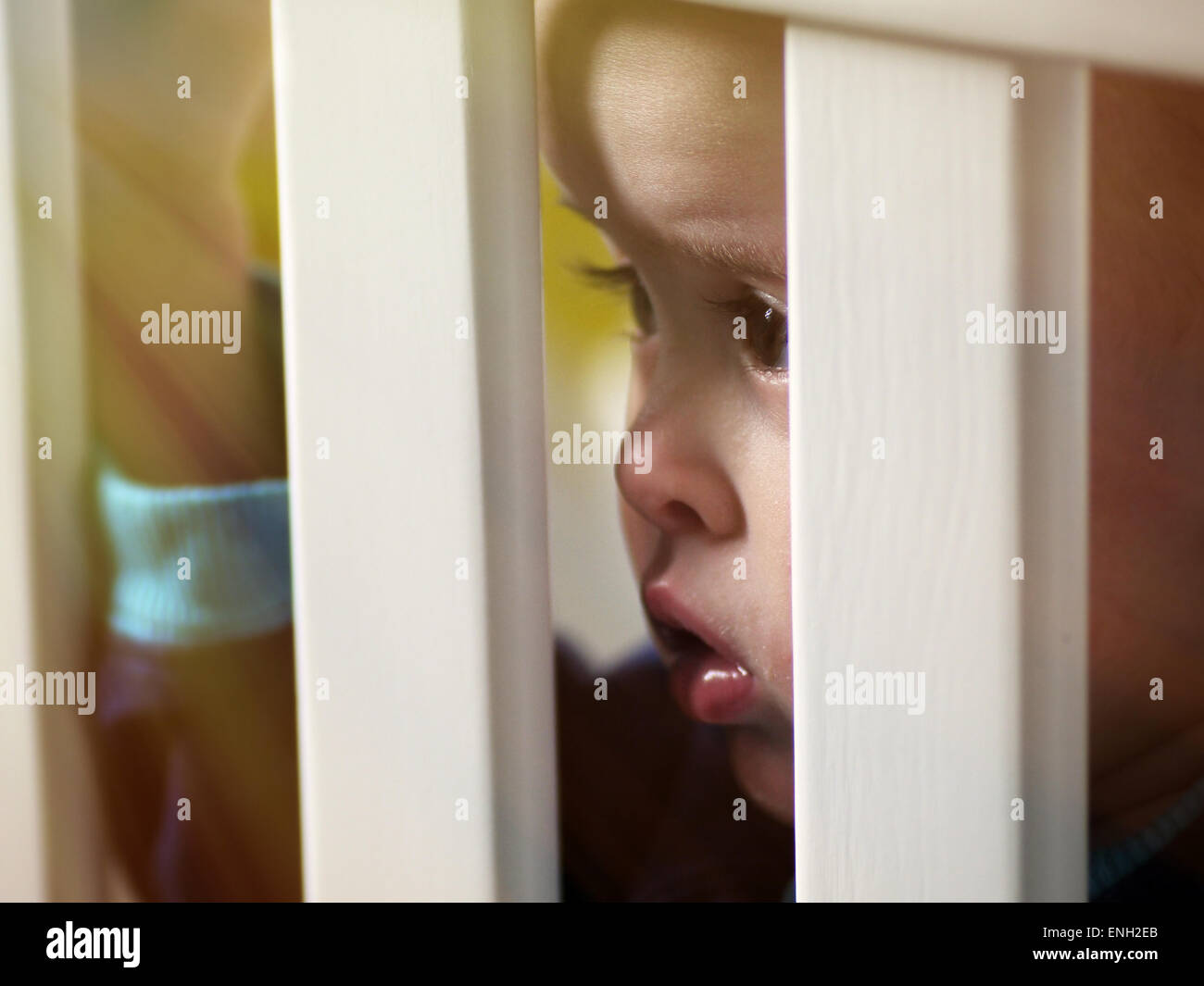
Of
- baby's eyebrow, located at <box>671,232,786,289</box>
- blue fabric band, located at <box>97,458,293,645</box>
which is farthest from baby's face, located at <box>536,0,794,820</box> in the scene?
blue fabric band, located at <box>97,458,293,645</box>

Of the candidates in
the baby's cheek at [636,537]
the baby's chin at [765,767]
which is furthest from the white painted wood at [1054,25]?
the baby's chin at [765,767]

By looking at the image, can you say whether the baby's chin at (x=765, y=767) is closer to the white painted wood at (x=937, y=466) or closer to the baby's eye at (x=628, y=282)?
the white painted wood at (x=937, y=466)

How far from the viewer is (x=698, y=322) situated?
65 cm

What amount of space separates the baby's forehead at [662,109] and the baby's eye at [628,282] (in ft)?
0.11

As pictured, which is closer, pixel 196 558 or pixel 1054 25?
pixel 1054 25

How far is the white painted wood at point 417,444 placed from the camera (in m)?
0.62

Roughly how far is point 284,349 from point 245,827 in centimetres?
31

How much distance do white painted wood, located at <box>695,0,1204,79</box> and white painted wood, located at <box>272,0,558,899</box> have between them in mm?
192

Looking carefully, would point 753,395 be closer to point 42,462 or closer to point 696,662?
point 696,662

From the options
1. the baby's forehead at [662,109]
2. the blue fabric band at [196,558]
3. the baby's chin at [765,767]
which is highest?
the baby's forehead at [662,109]

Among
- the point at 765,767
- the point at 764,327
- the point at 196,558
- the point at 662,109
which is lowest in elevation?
the point at 765,767

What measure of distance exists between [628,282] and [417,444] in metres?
0.16

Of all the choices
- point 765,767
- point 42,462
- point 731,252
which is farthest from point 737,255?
point 42,462
